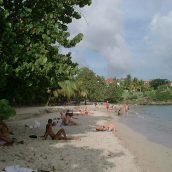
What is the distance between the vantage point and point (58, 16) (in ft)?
62.5

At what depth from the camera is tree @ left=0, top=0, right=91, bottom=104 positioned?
15.4 m

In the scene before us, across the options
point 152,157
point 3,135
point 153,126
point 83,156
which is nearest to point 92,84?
point 153,126

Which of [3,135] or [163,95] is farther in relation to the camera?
[163,95]

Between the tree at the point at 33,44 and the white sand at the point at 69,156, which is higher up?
the tree at the point at 33,44

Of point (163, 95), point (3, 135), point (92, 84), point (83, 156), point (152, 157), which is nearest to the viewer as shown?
point (83, 156)

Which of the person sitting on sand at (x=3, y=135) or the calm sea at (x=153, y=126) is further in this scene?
the calm sea at (x=153, y=126)

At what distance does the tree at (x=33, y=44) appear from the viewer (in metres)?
15.4

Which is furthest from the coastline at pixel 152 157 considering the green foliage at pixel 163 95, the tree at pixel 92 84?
the green foliage at pixel 163 95

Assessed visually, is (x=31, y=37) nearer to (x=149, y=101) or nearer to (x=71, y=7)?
(x=71, y=7)

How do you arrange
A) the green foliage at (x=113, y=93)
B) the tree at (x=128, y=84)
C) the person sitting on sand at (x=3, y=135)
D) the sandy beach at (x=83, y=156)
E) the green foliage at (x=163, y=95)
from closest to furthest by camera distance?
the sandy beach at (x=83, y=156) < the person sitting on sand at (x=3, y=135) < the green foliage at (x=113, y=93) < the green foliage at (x=163, y=95) < the tree at (x=128, y=84)

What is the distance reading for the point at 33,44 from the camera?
1698 centimetres

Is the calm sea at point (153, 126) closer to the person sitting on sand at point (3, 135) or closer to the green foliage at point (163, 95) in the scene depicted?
the person sitting on sand at point (3, 135)

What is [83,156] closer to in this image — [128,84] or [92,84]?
[92,84]

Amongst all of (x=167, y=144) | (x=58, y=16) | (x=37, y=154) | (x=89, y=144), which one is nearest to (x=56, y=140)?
(x=89, y=144)
